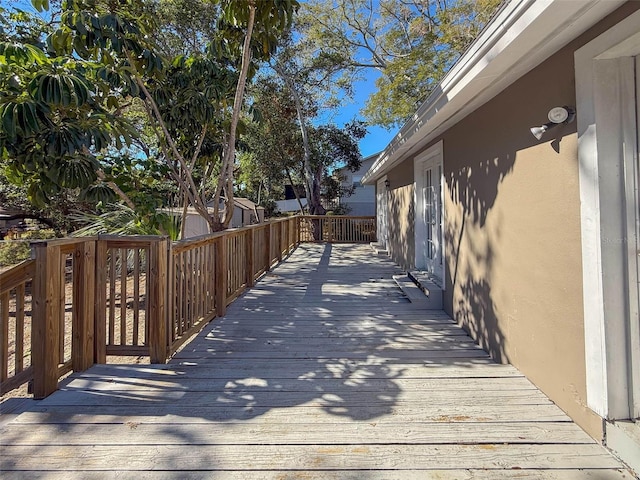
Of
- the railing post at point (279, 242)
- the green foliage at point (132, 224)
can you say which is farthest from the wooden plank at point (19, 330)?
the railing post at point (279, 242)

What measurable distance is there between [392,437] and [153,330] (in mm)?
1986

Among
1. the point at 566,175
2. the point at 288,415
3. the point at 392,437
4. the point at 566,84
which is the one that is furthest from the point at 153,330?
the point at 566,84

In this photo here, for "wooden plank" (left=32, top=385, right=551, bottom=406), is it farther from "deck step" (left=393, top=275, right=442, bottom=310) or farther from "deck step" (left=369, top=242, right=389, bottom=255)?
"deck step" (left=369, top=242, right=389, bottom=255)

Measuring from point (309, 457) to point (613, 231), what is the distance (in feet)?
6.32

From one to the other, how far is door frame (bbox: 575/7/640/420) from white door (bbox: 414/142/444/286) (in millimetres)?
2846

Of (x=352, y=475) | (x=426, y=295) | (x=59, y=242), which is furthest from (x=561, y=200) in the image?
(x=59, y=242)

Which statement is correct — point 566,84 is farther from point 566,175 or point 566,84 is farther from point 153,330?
point 153,330

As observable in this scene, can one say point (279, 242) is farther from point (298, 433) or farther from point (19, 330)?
point (298, 433)

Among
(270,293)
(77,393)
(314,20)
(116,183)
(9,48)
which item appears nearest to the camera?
(77,393)

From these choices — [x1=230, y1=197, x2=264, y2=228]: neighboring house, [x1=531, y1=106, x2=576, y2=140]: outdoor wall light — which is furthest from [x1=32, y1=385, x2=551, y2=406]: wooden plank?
[x1=230, y1=197, x2=264, y2=228]: neighboring house

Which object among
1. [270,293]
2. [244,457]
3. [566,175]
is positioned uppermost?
[566,175]

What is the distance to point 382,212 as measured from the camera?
11062 millimetres

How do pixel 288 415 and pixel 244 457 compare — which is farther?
pixel 288 415

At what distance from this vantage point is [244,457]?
1.80 meters
